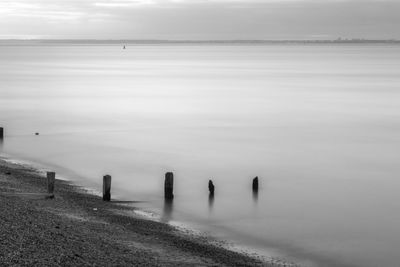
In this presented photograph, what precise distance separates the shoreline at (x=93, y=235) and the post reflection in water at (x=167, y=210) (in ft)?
2.64

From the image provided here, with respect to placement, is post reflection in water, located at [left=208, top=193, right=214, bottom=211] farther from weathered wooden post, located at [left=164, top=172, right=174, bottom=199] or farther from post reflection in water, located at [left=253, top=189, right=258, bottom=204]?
post reflection in water, located at [left=253, top=189, right=258, bottom=204]

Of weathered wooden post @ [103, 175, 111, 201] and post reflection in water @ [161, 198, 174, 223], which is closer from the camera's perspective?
post reflection in water @ [161, 198, 174, 223]

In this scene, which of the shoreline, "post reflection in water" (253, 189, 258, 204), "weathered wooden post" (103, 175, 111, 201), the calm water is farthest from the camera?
"post reflection in water" (253, 189, 258, 204)

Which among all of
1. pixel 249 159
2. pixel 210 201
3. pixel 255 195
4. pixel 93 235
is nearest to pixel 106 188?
pixel 210 201

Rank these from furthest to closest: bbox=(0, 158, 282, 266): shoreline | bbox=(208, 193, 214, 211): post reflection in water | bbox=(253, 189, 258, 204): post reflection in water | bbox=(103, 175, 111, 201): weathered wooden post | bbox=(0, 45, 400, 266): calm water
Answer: bbox=(253, 189, 258, 204): post reflection in water → bbox=(208, 193, 214, 211): post reflection in water → bbox=(103, 175, 111, 201): weathered wooden post → bbox=(0, 45, 400, 266): calm water → bbox=(0, 158, 282, 266): shoreline

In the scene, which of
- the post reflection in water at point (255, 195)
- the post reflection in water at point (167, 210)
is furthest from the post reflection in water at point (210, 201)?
the post reflection in water at point (255, 195)

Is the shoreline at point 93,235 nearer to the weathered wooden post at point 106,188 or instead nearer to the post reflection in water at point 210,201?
the weathered wooden post at point 106,188

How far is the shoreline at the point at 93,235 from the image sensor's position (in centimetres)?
1206

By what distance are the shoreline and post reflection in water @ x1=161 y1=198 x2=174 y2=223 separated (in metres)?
0.80

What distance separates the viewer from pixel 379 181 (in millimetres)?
26406

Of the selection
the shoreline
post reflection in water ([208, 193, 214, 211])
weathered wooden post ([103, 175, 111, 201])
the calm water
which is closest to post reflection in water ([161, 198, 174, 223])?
the calm water

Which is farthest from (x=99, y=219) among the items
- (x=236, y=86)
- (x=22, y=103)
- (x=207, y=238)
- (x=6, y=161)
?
(x=236, y=86)

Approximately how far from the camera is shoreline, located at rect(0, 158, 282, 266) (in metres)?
12.1

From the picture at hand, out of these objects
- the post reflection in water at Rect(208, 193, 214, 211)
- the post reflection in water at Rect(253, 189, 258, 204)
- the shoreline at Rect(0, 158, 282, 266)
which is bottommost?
the shoreline at Rect(0, 158, 282, 266)
